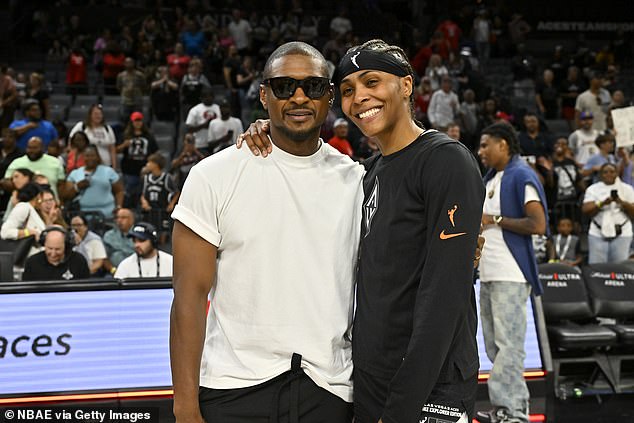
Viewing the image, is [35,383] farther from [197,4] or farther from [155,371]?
[197,4]

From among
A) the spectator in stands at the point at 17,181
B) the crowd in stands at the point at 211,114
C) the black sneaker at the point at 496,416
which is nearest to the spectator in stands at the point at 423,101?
the crowd in stands at the point at 211,114

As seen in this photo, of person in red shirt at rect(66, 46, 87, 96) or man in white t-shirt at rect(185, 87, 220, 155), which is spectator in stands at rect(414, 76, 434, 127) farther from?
person in red shirt at rect(66, 46, 87, 96)

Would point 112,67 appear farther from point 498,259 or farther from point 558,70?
point 498,259

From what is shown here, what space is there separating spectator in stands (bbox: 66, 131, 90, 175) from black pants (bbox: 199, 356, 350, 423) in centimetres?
799

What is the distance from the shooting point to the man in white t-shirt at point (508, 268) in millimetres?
5516

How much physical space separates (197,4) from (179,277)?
15948 mm

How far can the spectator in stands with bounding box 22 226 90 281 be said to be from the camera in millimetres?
7090

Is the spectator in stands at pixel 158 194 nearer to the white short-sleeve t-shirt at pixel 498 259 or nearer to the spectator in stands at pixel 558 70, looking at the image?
the white short-sleeve t-shirt at pixel 498 259

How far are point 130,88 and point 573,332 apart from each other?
8365 millimetres

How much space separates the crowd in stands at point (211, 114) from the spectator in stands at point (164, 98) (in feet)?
0.07

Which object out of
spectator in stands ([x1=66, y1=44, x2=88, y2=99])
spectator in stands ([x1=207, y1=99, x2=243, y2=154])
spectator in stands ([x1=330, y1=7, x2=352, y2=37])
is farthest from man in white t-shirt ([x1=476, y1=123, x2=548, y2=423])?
spectator in stands ([x1=330, y1=7, x2=352, y2=37])

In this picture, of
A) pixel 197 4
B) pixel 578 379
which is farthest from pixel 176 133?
pixel 578 379

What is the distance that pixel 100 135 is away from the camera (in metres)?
10.8

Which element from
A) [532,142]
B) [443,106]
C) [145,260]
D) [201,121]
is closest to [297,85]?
[145,260]
